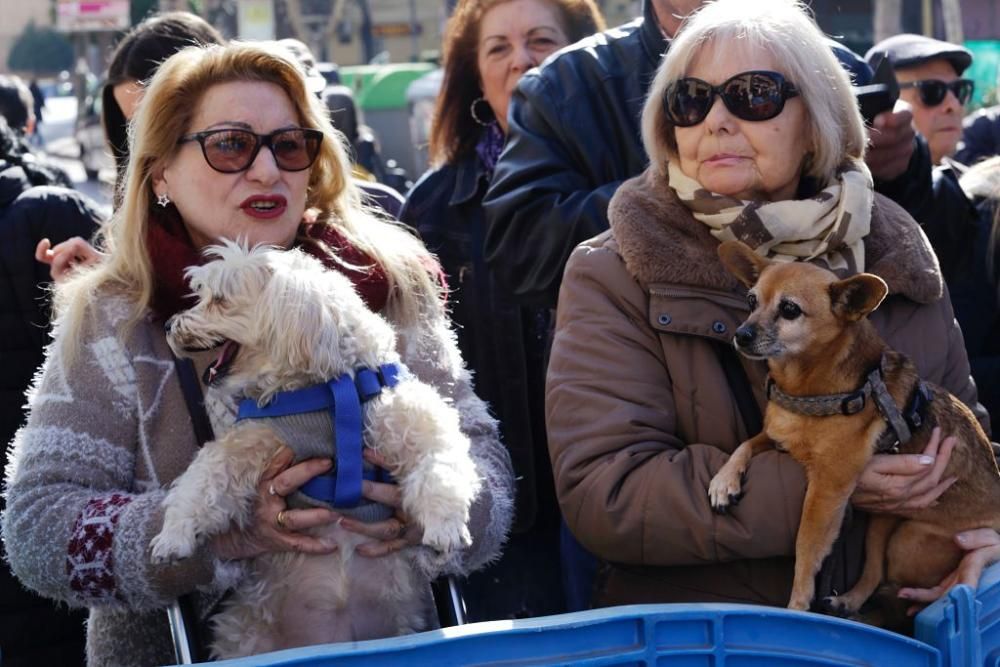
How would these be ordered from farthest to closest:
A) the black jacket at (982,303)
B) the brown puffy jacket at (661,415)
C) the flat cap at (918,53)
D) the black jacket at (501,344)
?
the flat cap at (918,53), the black jacket at (982,303), the black jacket at (501,344), the brown puffy jacket at (661,415)

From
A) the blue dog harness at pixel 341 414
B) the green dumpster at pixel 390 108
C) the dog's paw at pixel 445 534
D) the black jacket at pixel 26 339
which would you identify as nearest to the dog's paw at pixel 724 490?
the dog's paw at pixel 445 534

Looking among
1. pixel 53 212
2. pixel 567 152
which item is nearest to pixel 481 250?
pixel 567 152

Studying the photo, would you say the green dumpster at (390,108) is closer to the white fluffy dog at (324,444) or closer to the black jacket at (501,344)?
the black jacket at (501,344)

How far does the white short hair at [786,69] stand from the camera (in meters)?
2.76

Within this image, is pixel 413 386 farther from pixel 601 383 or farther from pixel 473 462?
pixel 601 383

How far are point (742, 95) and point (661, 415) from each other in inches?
29.0

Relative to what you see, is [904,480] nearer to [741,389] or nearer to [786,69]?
[741,389]

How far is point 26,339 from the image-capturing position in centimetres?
406

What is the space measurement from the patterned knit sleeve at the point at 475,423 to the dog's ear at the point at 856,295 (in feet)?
2.79

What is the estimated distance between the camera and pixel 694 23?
2824 mm

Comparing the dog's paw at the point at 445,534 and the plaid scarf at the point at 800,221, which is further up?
the plaid scarf at the point at 800,221

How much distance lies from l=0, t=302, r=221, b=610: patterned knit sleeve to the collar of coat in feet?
3.38

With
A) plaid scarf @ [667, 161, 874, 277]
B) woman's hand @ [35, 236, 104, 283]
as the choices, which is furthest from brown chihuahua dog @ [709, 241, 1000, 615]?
woman's hand @ [35, 236, 104, 283]

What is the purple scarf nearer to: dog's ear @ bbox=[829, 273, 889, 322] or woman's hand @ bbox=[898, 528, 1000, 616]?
dog's ear @ bbox=[829, 273, 889, 322]
